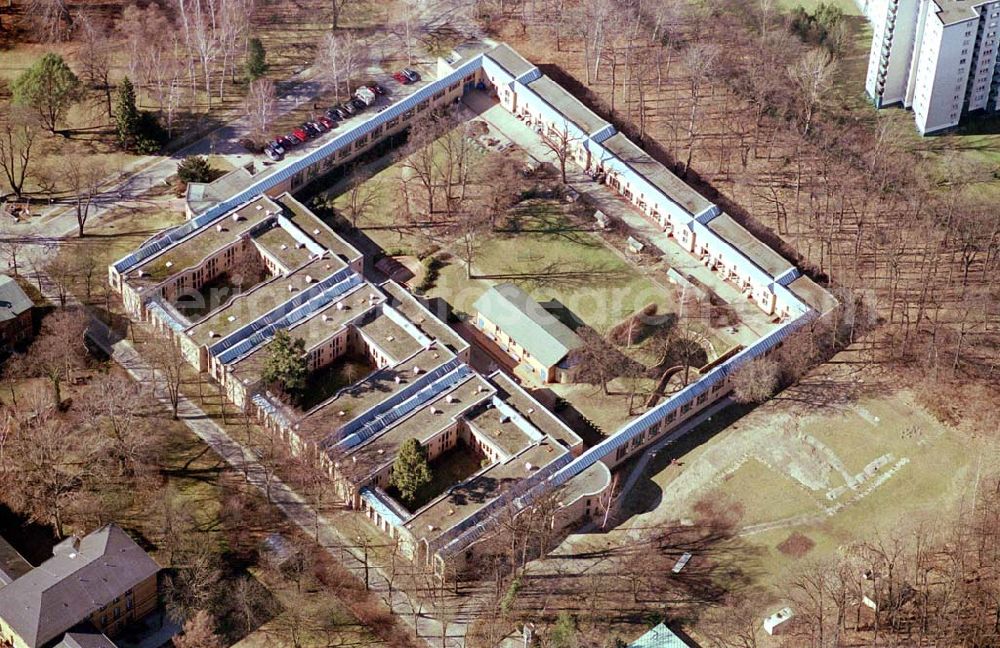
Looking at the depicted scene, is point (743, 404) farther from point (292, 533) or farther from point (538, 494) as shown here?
point (292, 533)

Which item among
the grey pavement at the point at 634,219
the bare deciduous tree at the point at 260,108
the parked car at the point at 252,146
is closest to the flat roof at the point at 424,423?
the grey pavement at the point at 634,219

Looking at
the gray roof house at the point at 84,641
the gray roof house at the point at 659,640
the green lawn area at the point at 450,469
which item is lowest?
the gray roof house at the point at 659,640

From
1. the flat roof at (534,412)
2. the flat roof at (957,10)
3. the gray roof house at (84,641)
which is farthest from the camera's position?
the flat roof at (957,10)

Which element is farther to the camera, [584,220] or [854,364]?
[584,220]

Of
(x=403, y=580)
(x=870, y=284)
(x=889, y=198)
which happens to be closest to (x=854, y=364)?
(x=870, y=284)

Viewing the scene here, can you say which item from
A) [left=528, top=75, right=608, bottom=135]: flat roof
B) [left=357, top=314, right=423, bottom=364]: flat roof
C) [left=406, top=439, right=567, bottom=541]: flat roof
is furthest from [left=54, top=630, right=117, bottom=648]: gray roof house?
[left=528, top=75, right=608, bottom=135]: flat roof

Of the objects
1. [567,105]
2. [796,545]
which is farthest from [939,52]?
[796,545]

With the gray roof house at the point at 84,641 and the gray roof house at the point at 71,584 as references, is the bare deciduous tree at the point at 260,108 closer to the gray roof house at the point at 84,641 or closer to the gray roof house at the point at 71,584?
the gray roof house at the point at 71,584

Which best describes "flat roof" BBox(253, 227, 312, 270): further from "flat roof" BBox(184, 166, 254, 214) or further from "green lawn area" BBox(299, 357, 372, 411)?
"green lawn area" BBox(299, 357, 372, 411)
